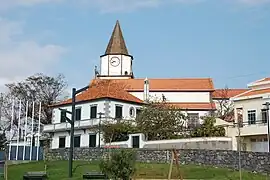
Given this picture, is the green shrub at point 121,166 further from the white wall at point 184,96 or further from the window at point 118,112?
the white wall at point 184,96

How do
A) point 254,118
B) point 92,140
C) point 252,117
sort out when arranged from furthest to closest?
point 92,140 < point 252,117 < point 254,118

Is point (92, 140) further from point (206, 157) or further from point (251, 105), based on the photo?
point (206, 157)

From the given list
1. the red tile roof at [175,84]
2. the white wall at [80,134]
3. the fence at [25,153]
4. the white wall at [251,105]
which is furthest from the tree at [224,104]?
the fence at [25,153]

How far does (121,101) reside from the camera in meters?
51.3

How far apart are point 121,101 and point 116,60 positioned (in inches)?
1173

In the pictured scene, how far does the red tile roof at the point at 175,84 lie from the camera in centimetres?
6168

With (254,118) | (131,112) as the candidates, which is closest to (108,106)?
(131,112)

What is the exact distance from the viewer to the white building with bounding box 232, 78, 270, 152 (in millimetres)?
35938

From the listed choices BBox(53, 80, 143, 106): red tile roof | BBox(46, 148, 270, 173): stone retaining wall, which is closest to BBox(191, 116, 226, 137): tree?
BBox(46, 148, 270, 173): stone retaining wall

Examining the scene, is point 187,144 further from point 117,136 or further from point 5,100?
point 5,100

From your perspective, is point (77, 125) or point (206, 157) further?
point (77, 125)

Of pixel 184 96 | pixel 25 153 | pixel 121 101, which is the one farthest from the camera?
pixel 184 96

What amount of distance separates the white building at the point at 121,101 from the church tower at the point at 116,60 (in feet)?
2.25

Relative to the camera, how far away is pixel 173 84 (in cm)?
6444
